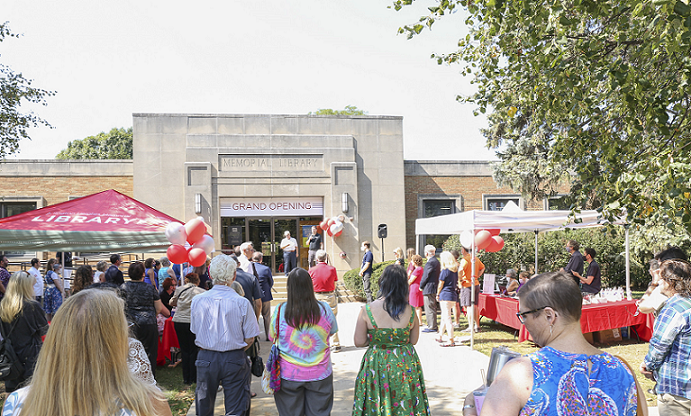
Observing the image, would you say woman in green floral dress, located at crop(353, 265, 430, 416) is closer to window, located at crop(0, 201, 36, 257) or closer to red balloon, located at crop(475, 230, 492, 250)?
red balloon, located at crop(475, 230, 492, 250)

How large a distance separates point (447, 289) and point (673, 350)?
5.63m

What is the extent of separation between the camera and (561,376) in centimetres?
175

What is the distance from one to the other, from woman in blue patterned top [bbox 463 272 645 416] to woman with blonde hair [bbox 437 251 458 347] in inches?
288

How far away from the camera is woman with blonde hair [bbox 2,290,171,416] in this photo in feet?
5.24

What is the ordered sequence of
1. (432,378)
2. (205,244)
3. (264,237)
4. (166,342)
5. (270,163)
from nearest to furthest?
(432,378) → (166,342) → (205,244) → (270,163) → (264,237)

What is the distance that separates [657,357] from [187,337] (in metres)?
5.54

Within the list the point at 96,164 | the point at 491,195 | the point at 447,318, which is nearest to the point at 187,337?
the point at 447,318

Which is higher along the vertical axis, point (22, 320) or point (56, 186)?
point (56, 186)

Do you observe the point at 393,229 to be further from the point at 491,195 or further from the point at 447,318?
the point at 447,318

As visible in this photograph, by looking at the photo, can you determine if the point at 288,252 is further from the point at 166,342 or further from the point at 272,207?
the point at 166,342

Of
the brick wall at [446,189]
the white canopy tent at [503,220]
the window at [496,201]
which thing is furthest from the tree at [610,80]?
the window at [496,201]

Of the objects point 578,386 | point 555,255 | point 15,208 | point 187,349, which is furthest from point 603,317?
point 15,208

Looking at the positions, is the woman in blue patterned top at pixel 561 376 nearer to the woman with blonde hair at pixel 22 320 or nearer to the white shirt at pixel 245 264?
the woman with blonde hair at pixel 22 320

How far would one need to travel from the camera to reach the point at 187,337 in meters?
6.66
